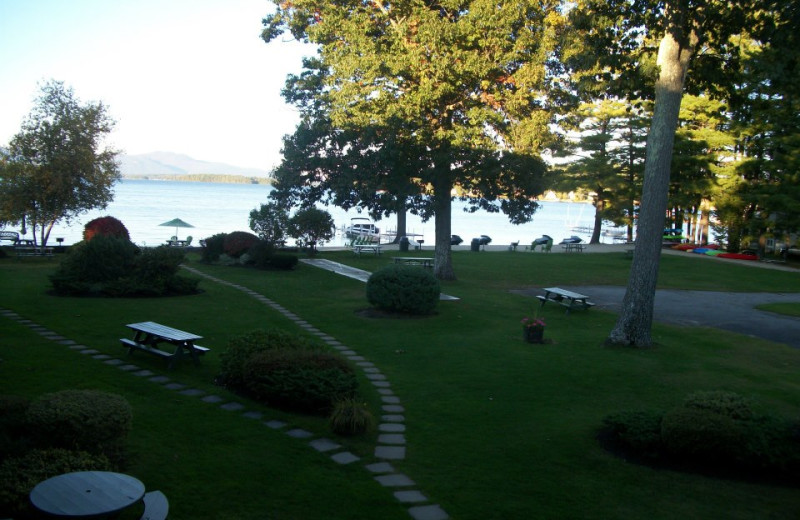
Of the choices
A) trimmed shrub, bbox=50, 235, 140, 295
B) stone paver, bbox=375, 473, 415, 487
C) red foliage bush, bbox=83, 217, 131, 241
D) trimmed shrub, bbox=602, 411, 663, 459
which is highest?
red foliage bush, bbox=83, 217, 131, 241

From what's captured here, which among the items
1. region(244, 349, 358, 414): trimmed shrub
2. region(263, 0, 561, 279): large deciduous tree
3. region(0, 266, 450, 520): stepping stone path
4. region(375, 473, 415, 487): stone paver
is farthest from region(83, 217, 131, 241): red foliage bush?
region(375, 473, 415, 487): stone paver

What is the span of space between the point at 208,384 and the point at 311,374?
1720 millimetres

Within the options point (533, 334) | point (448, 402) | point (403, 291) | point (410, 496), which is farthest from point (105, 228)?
point (410, 496)

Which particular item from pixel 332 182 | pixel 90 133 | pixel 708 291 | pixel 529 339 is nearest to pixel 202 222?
pixel 90 133

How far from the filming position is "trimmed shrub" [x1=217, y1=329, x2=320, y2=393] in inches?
323

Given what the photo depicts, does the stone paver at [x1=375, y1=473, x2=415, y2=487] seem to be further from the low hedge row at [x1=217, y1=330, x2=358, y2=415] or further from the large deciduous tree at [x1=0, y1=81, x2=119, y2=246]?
the large deciduous tree at [x1=0, y1=81, x2=119, y2=246]

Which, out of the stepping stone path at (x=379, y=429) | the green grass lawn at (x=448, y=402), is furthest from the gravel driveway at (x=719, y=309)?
the stepping stone path at (x=379, y=429)

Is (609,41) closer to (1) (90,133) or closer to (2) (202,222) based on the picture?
(1) (90,133)

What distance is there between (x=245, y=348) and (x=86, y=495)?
4.49 metres

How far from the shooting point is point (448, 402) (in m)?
8.27

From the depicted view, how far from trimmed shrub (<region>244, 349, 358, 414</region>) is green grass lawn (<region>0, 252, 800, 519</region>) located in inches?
8.6

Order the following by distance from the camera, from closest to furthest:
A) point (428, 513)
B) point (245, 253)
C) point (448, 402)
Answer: point (428, 513), point (448, 402), point (245, 253)

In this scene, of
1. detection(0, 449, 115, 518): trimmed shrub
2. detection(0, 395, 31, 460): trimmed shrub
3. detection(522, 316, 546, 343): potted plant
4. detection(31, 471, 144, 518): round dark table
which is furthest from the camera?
detection(522, 316, 546, 343): potted plant

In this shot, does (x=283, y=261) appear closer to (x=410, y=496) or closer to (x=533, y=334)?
(x=533, y=334)
